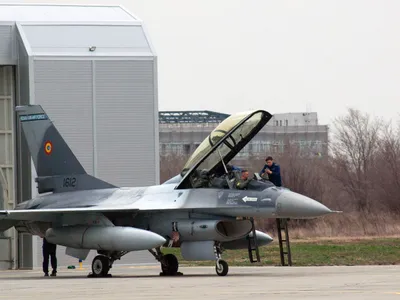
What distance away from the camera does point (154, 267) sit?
30469mm

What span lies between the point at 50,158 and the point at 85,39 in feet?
22.0

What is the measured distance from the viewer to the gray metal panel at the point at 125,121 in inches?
1246

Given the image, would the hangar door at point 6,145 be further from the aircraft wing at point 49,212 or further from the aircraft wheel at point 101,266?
the aircraft wheel at point 101,266

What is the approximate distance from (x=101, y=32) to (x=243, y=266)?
819cm

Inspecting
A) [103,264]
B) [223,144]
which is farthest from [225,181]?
[103,264]

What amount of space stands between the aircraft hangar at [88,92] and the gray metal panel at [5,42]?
27mm

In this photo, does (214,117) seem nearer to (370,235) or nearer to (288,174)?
(288,174)

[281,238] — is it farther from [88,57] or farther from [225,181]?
[88,57]

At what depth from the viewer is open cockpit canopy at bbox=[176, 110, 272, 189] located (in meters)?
23.1

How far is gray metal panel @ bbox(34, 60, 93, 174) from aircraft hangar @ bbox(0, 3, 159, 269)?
0.09ft

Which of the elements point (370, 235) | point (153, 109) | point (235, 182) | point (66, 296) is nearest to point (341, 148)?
point (370, 235)

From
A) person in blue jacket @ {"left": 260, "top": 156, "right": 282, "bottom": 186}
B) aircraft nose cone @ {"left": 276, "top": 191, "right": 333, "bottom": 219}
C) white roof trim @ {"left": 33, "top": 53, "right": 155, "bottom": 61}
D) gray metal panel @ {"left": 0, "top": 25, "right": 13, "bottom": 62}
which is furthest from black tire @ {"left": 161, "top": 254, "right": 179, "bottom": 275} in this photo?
gray metal panel @ {"left": 0, "top": 25, "right": 13, "bottom": 62}

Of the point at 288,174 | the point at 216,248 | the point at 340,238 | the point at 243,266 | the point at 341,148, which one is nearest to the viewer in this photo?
the point at 216,248

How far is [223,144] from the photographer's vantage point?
2330 cm
